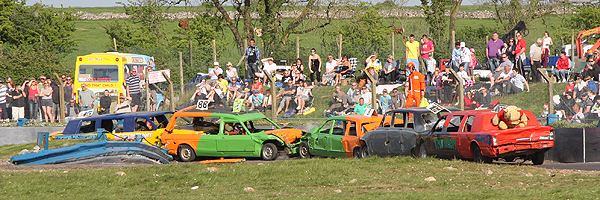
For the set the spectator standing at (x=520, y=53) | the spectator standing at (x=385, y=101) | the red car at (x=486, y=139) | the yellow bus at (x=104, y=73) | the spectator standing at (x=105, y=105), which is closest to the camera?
the red car at (x=486, y=139)

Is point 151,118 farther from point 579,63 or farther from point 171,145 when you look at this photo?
point 579,63

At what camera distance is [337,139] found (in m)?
15.7

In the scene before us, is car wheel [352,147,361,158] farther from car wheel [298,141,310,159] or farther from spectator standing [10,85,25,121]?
spectator standing [10,85,25,121]

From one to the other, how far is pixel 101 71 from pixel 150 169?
15260 mm

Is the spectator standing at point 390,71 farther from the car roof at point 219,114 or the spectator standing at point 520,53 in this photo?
the car roof at point 219,114

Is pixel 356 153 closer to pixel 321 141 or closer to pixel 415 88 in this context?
pixel 321 141

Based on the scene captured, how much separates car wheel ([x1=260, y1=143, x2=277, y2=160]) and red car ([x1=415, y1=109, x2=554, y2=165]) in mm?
4117

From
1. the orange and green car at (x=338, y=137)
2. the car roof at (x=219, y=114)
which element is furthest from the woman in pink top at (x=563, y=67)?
the car roof at (x=219, y=114)

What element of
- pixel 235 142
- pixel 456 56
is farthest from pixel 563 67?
pixel 235 142

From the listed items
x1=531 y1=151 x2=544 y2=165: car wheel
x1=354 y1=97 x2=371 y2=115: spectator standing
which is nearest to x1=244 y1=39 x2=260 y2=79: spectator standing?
x1=354 y1=97 x2=371 y2=115: spectator standing

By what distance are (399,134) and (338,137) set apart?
71.7 inches

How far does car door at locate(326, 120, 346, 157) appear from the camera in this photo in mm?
15562

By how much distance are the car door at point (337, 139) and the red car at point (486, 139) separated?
243 cm

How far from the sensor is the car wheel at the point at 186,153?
16922 mm
